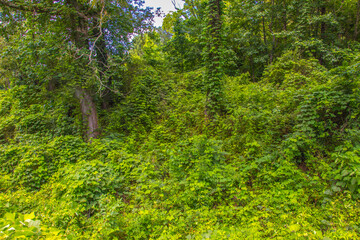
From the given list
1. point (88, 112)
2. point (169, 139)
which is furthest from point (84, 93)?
point (169, 139)

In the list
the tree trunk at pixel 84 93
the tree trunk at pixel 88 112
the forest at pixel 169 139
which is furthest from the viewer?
the tree trunk at pixel 88 112

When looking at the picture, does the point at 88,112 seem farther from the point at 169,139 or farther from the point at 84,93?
the point at 169,139

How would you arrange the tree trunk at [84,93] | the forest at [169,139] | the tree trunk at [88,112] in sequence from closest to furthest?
the forest at [169,139]
the tree trunk at [84,93]
the tree trunk at [88,112]

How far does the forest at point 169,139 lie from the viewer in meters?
2.96

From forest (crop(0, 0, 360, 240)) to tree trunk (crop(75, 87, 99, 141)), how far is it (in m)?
0.05

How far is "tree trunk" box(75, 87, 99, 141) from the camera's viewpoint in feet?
23.3

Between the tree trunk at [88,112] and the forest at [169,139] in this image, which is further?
the tree trunk at [88,112]

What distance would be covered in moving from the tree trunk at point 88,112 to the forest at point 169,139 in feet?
0.15

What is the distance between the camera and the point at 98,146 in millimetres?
5949

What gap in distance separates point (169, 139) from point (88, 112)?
3.55 m

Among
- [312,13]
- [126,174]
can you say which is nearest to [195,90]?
[126,174]

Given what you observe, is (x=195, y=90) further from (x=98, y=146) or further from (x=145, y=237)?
(x=145, y=237)

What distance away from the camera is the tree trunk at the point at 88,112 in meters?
7.11

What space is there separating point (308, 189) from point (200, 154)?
92.2 inches
